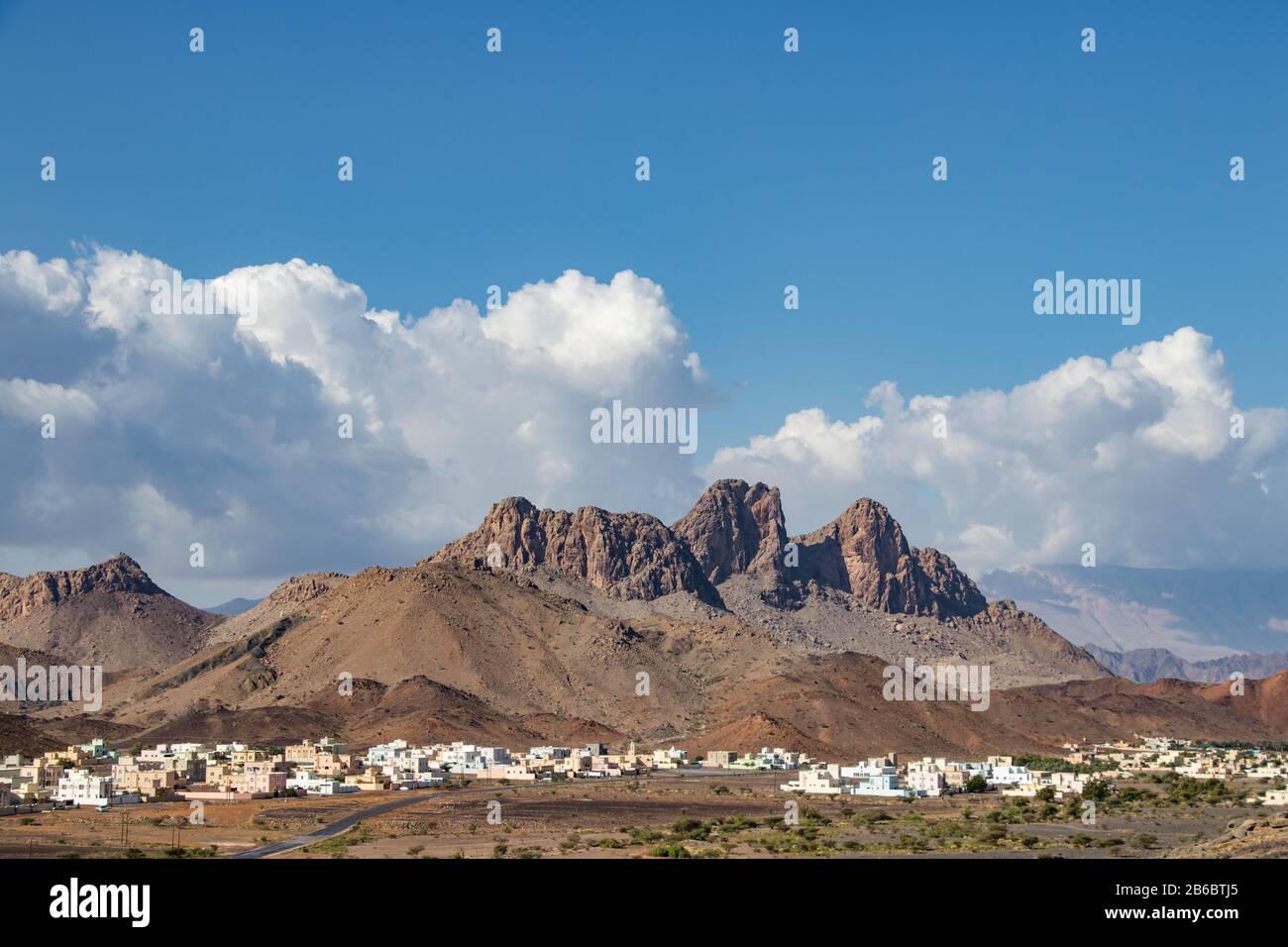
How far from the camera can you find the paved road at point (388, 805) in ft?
241

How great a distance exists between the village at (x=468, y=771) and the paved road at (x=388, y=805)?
8.47ft

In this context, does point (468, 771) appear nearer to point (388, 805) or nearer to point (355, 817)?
point (388, 805)

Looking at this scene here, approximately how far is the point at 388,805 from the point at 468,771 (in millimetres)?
38807

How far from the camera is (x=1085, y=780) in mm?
124875

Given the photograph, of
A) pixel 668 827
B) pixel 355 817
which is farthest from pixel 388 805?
pixel 668 827

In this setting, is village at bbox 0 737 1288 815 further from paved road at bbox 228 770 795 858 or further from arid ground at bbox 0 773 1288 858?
arid ground at bbox 0 773 1288 858

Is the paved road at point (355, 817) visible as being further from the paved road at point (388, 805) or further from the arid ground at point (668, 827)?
the arid ground at point (668, 827)

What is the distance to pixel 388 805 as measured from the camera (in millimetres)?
105875

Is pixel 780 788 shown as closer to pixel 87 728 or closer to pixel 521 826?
pixel 521 826
